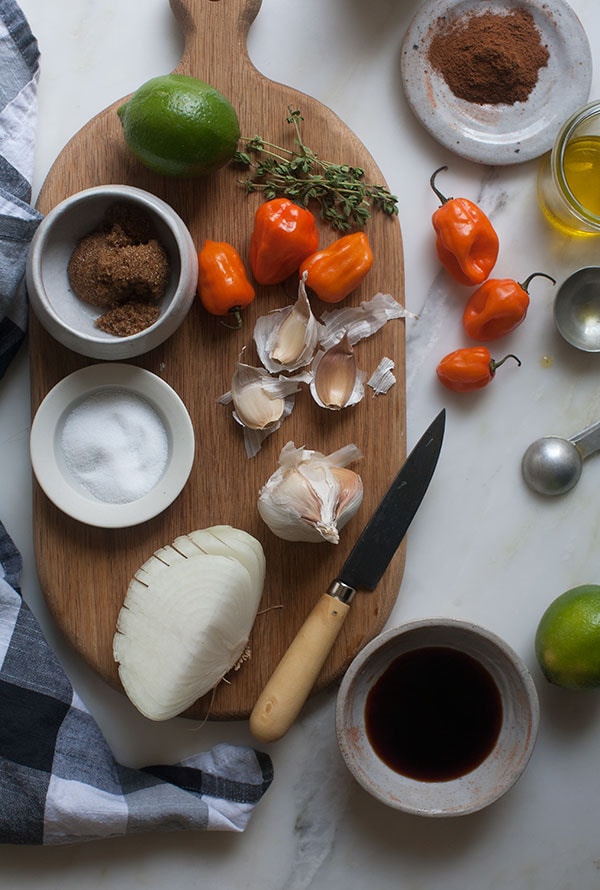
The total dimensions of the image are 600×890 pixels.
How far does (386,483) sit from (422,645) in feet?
0.89

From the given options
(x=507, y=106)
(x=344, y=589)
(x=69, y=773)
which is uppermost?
(x=507, y=106)

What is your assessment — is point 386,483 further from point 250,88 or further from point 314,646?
point 250,88

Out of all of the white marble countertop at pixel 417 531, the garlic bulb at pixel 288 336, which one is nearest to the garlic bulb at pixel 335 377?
the garlic bulb at pixel 288 336

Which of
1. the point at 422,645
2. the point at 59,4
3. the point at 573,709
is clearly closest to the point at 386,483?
the point at 422,645

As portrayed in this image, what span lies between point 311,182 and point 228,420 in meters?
0.41

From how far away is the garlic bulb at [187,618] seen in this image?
122cm

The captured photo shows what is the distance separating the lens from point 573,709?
138 centimetres

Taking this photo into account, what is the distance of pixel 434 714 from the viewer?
1.29 metres

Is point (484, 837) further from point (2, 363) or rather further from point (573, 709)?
point (2, 363)

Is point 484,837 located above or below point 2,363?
below

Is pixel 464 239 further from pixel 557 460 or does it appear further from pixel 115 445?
pixel 115 445

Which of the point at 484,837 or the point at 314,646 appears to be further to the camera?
the point at 484,837

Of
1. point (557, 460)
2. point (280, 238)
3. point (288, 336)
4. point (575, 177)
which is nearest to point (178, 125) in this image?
point (280, 238)

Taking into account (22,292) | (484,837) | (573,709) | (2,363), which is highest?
(22,292)
